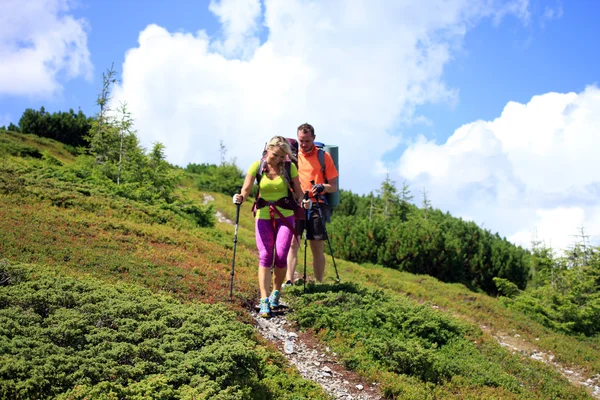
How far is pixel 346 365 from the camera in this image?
23.3ft

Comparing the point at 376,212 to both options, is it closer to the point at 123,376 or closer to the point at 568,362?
the point at 568,362

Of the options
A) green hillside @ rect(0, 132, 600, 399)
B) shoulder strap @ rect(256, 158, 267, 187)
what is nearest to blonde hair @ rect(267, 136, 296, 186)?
shoulder strap @ rect(256, 158, 267, 187)

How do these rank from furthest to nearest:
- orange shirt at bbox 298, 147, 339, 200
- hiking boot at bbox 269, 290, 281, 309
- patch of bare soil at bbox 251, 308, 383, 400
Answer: orange shirt at bbox 298, 147, 339, 200 < hiking boot at bbox 269, 290, 281, 309 < patch of bare soil at bbox 251, 308, 383, 400

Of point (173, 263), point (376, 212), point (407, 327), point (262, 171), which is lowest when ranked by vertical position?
point (407, 327)

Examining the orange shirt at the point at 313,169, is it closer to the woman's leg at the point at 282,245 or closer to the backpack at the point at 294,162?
the backpack at the point at 294,162

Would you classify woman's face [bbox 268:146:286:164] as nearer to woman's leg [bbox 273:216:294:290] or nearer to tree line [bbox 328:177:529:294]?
woman's leg [bbox 273:216:294:290]

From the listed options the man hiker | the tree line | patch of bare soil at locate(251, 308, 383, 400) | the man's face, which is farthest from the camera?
the tree line

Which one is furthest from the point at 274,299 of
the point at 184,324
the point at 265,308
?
the point at 184,324

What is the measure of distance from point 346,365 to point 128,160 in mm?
16176

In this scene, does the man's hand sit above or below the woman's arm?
above

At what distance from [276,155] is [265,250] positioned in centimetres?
149

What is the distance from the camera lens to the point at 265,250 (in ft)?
25.8

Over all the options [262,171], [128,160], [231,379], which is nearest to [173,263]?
[262,171]

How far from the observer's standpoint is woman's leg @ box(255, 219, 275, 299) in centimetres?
788
